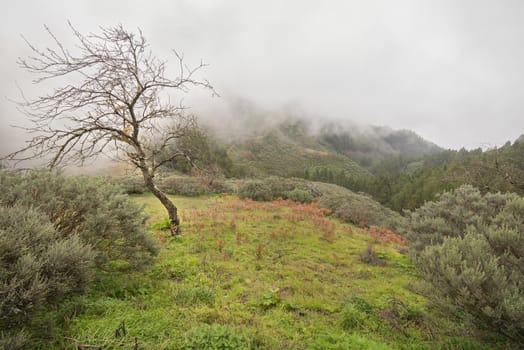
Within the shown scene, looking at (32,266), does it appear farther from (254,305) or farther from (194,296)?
(254,305)

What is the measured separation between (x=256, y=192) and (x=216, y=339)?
1680 centimetres

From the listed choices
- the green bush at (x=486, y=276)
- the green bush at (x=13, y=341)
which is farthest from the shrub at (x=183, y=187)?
the green bush at (x=486, y=276)

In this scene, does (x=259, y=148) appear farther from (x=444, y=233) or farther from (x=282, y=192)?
(x=444, y=233)

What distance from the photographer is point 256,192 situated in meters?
20.0

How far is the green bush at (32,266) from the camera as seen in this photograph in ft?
8.52

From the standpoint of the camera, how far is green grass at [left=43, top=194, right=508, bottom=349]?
3.42 m

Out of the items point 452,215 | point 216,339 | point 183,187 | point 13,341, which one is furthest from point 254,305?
point 183,187

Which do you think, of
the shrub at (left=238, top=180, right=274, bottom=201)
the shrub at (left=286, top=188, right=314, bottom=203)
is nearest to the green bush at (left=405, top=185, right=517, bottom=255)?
the shrub at (left=286, top=188, right=314, bottom=203)

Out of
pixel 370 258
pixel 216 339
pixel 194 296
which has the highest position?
pixel 216 339

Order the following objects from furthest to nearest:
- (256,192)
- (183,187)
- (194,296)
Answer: (183,187) < (256,192) < (194,296)

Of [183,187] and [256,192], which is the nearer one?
[256,192]

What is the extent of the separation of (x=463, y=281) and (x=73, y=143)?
9.68m

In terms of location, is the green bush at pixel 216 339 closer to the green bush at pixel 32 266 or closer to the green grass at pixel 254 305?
the green grass at pixel 254 305

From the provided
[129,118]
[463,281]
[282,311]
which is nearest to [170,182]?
[129,118]
